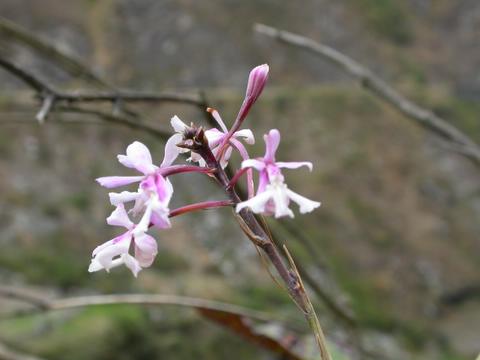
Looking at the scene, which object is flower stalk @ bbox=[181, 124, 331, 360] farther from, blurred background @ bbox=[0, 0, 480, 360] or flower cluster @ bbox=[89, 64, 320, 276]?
blurred background @ bbox=[0, 0, 480, 360]

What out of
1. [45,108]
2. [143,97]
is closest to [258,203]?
[45,108]

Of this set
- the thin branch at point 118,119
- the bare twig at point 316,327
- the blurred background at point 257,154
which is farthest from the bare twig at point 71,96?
the blurred background at point 257,154

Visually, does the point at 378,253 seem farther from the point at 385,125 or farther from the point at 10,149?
the point at 10,149

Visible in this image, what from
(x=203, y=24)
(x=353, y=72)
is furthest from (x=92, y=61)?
(x=353, y=72)

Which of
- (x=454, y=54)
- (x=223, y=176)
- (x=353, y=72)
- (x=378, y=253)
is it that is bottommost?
(x=223, y=176)

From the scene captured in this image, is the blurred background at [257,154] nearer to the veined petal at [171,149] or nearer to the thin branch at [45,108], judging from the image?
the thin branch at [45,108]
